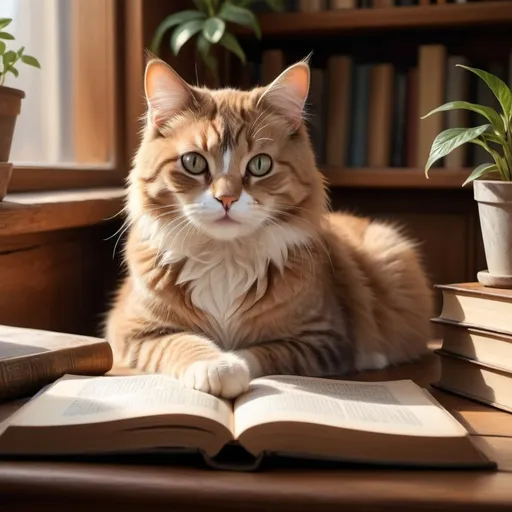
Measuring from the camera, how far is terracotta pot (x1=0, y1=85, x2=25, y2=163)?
144cm

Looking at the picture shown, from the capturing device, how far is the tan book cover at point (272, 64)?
99.2 inches

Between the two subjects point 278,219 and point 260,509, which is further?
point 278,219

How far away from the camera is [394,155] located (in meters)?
2.50

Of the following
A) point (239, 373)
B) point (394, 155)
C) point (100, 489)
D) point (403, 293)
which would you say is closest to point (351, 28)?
point (394, 155)

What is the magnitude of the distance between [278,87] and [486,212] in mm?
492

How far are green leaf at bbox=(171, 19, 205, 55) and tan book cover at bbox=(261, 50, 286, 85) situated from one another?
0.34m

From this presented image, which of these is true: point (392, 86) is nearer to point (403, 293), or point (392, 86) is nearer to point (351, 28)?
point (351, 28)

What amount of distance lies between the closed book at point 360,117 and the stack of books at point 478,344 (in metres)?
1.28

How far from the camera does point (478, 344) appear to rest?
1.24 metres

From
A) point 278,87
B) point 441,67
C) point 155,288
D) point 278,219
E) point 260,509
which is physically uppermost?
point 441,67

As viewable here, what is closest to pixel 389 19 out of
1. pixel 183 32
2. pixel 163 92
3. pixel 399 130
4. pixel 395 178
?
pixel 399 130

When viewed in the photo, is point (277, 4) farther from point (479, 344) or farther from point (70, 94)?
point (479, 344)

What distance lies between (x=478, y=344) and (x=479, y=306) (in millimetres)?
65

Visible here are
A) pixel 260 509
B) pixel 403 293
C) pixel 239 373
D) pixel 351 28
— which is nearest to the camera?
pixel 260 509
